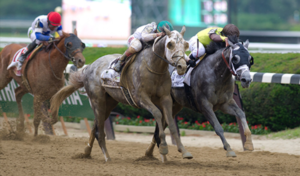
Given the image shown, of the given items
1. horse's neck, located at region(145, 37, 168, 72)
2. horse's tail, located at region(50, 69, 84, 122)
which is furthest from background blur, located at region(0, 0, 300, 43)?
horse's neck, located at region(145, 37, 168, 72)

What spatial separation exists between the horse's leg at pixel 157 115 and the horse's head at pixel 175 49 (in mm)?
597

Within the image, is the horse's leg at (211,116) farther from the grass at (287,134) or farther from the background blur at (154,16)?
the background blur at (154,16)

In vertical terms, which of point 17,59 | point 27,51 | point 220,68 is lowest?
point 17,59

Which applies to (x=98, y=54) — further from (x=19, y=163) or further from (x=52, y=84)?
(x=19, y=163)

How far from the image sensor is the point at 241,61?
4957mm

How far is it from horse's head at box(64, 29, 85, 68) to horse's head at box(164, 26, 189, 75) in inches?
107

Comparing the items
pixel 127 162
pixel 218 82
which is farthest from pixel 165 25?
pixel 127 162

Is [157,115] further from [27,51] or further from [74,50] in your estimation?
[27,51]

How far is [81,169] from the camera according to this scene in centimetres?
497

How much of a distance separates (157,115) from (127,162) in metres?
1.04

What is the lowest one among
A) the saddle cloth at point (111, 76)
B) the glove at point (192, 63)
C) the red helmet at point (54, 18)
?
the saddle cloth at point (111, 76)

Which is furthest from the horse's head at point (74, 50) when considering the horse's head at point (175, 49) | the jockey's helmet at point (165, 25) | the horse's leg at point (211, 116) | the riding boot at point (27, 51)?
the horse's head at point (175, 49)

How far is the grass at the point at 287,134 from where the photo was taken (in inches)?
286

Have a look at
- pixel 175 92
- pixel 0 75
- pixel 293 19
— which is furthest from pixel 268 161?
pixel 293 19
